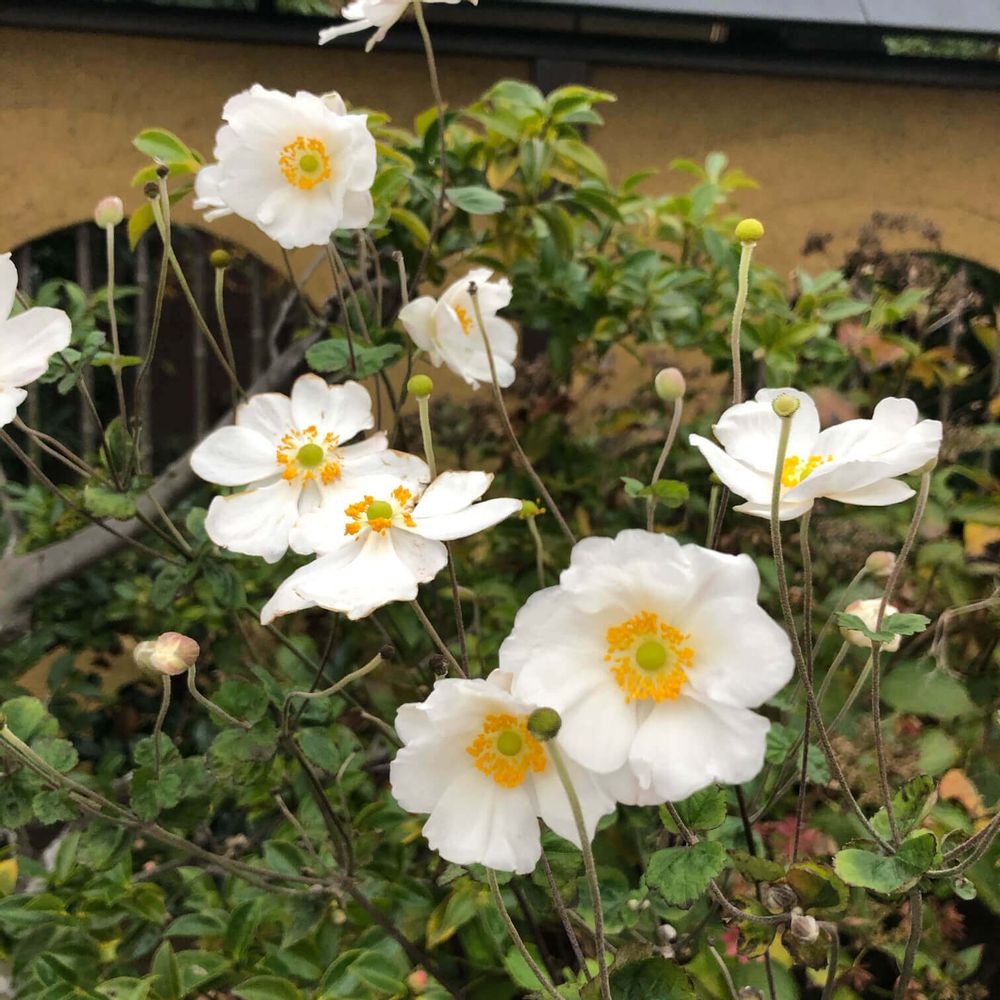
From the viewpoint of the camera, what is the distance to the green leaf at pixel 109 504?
92cm

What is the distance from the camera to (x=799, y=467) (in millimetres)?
648

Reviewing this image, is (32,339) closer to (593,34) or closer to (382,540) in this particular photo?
(382,540)

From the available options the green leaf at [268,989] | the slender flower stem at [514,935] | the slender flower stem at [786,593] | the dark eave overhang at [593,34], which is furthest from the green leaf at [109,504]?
the dark eave overhang at [593,34]

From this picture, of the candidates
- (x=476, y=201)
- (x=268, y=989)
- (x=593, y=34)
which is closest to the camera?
(x=268, y=989)

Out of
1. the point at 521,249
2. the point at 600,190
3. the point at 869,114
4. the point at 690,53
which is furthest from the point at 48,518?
the point at 869,114

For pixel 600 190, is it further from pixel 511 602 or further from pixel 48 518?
pixel 48 518

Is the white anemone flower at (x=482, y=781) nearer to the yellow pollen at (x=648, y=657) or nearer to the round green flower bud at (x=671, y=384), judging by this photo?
the yellow pollen at (x=648, y=657)

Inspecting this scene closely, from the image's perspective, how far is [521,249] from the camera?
144 cm

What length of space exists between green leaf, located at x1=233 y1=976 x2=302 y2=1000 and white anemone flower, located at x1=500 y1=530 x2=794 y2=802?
0.48 metres

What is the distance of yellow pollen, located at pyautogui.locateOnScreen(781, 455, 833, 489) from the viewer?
0.62 metres

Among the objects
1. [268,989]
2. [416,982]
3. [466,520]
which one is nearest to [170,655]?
[466,520]

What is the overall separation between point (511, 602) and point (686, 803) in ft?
2.59

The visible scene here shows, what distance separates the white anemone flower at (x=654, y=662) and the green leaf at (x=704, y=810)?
0.15 m

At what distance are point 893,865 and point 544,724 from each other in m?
0.32
